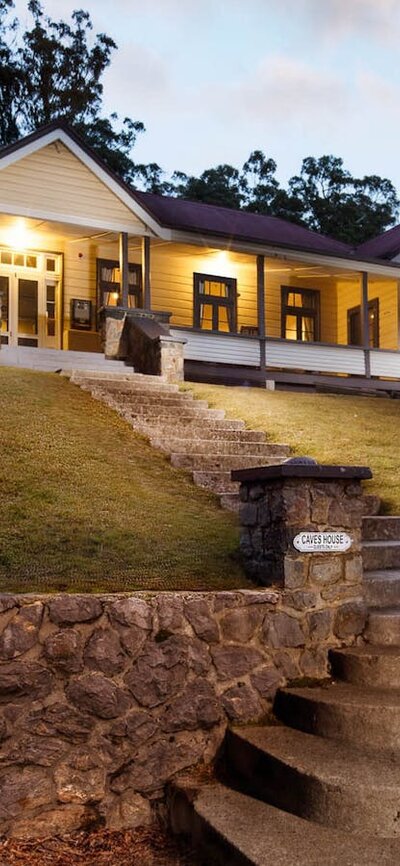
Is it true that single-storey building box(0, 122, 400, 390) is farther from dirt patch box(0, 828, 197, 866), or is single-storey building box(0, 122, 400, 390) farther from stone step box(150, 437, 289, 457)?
dirt patch box(0, 828, 197, 866)

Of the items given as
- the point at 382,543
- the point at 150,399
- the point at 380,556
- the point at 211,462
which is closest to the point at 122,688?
the point at 380,556

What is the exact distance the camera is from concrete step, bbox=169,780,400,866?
3.31 m

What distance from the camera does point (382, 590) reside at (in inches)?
203

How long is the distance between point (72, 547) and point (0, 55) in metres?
32.3

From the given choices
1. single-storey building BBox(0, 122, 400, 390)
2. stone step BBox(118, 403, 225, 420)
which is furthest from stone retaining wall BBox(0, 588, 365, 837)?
single-storey building BBox(0, 122, 400, 390)

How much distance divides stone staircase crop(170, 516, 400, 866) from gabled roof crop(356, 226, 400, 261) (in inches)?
652

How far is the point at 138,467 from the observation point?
26.0 feet

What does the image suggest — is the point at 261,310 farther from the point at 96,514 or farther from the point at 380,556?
the point at 380,556

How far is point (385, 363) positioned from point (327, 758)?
15.2 meters

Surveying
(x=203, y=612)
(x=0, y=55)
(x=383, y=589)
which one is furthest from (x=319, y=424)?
(x=0, y=55)

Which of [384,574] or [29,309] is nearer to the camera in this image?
[384,574]

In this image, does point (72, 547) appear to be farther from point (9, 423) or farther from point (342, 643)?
point (9, 423)

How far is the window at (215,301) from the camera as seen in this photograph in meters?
18.7

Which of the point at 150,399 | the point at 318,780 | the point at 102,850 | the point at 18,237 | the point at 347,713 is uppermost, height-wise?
the point at 18,237
